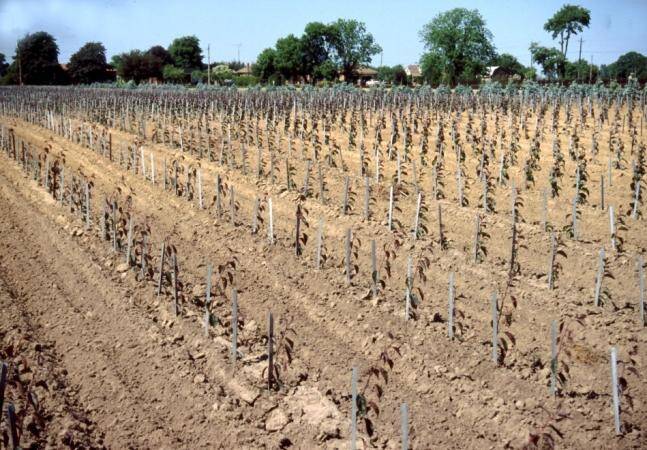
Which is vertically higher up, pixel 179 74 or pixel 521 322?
pixel 179 74

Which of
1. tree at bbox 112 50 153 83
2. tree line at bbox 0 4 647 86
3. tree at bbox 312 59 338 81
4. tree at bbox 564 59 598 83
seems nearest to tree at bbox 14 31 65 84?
tree line at bbox 0 4 647 86

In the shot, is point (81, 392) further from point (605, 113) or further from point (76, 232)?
point (605, 113)

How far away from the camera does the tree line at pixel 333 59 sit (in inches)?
2879

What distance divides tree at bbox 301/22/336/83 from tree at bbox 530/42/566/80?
2845 centimetres

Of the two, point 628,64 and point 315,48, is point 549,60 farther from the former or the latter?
point 628,64

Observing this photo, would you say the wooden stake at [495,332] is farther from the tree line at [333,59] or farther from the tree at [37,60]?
the tree at [37,60]

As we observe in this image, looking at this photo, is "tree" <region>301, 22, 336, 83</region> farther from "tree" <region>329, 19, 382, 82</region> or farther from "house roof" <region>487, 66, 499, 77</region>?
"house roof" <region>487, 66, 499, 77</region>

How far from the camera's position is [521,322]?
7844 mm

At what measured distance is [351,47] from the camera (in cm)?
9150

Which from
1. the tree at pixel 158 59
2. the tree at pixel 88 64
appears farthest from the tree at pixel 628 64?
the tree at pixel 88 64

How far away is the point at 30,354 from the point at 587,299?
7918mm

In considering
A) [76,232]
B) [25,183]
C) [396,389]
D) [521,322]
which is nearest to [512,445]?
[396,389]

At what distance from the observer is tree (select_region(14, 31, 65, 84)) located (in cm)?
9306

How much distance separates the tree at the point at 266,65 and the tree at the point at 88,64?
31.6 metres
